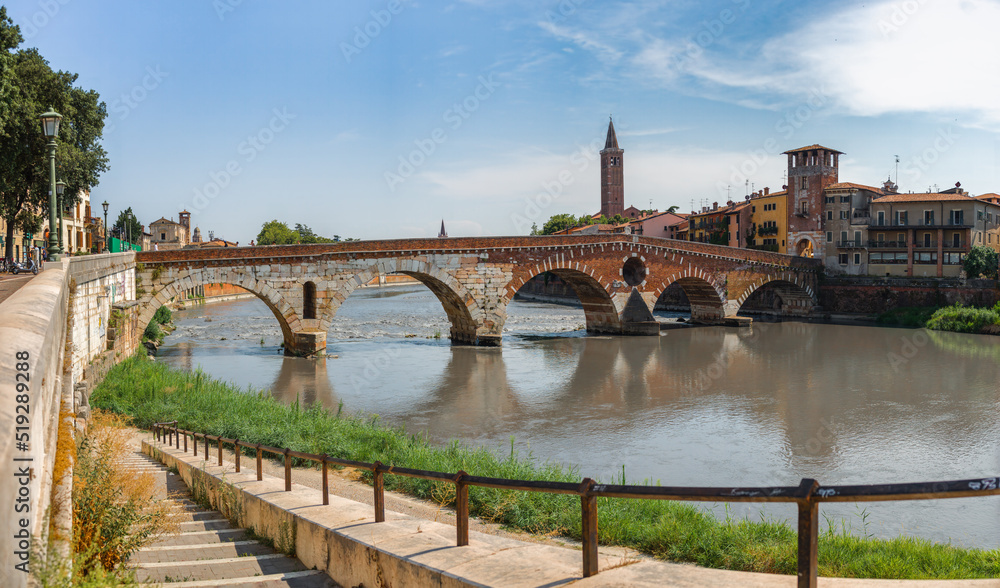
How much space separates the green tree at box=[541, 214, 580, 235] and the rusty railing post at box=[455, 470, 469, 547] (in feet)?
236

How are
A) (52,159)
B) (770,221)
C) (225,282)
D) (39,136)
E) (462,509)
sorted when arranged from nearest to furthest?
(462,509)
(52,159)
(39,136)
(225,282)
(770,221)

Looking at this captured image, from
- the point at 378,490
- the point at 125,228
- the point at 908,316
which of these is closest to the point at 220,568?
the point at 378,490

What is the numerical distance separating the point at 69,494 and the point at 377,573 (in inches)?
79.1

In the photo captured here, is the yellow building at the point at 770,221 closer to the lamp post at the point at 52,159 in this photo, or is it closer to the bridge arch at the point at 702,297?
the bridge arch at the point at 702,297

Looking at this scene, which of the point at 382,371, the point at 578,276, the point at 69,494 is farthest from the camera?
the point at 578,276

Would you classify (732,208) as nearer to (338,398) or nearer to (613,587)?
(338,398)

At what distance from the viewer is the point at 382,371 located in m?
24.4

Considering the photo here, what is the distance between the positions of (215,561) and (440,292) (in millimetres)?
26423

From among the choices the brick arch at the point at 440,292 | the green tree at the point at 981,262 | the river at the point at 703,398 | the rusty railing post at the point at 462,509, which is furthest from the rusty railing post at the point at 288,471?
the green tree at the point at 981,262

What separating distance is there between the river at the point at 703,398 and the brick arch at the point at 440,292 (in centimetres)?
122

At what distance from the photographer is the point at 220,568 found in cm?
555

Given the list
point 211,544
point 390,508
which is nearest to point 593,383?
point 390,508

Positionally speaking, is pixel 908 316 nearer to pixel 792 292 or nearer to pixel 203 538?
pixel 792 292

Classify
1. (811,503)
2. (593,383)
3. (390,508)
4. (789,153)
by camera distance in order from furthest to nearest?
(789,153) → (593,383) → (390,508) → (811,503)
